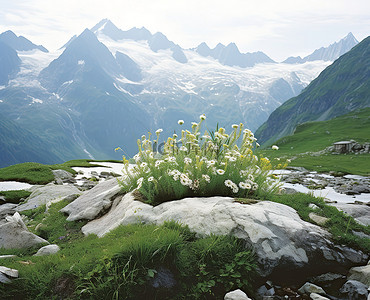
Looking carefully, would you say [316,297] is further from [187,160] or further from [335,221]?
[187,160]

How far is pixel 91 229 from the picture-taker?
26.2ft

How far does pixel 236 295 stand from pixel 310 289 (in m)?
1.48

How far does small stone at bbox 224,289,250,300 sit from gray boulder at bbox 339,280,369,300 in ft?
6.00

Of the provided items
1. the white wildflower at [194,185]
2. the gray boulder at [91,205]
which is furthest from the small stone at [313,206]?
the gray boulder at [91,205]

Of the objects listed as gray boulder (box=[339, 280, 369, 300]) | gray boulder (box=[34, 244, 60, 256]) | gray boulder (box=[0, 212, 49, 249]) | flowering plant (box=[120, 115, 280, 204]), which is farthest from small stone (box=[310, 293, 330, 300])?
gray boulder (box=[0, 212, 49, 249])

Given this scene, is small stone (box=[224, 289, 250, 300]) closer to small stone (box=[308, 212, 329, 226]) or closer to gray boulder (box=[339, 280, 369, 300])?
gray boulder (box=[339, 280, 369, 300])

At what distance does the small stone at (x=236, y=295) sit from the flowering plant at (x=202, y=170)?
124 inches

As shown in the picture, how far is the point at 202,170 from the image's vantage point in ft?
27.2

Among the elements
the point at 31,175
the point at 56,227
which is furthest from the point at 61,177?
the point at 56,227

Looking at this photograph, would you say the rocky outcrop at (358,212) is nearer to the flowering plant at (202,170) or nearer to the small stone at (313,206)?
the small stone at (313,206)

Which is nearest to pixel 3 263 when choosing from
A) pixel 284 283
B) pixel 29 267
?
pixel 29 267

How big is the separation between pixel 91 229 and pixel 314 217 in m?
5.83

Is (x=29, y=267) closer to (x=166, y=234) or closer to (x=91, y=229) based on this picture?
(x=166, y=234)

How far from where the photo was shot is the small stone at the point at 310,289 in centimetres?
507
